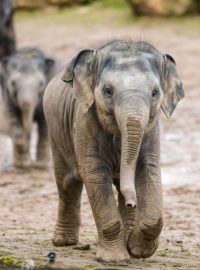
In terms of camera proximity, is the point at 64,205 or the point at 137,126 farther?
the point at 64,205

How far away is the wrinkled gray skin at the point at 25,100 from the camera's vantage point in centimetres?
1350

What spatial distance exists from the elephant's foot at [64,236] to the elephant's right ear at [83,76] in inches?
54.5

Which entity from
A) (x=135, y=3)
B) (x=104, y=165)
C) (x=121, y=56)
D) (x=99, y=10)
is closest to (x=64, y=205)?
(x=104, y=165)

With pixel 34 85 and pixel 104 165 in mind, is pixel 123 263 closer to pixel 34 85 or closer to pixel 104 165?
pixel 104 165

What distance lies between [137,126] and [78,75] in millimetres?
846

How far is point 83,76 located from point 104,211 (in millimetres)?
868

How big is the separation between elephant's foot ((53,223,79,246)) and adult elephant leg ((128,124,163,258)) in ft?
3.70

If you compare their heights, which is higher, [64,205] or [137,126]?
[137,126]

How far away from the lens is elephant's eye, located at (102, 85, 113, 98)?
265 inches

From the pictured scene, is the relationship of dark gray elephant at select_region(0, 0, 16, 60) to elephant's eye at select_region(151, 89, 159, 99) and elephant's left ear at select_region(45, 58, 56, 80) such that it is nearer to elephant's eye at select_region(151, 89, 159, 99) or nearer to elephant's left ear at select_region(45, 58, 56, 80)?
elephant's left ear at select_region(45, 58, 56, 80)

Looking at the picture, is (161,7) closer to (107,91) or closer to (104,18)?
(104,18)

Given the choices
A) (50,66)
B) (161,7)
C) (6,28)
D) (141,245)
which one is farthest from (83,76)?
(161,7)

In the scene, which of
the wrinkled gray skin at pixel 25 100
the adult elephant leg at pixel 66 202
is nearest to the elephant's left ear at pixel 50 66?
the wrinkled gray skin at pixel 25 100

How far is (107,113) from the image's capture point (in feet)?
22.4
